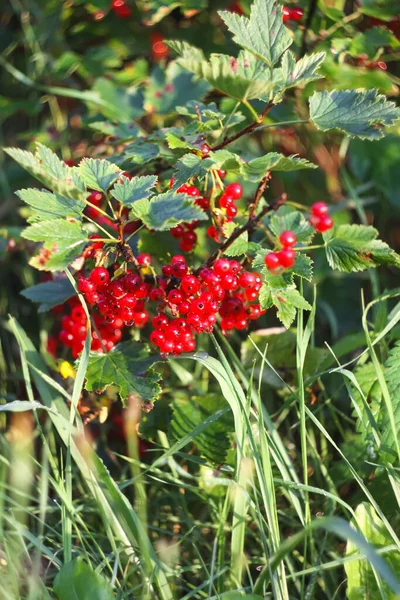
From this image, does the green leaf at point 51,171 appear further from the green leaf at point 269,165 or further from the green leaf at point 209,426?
the green leaf at point 209,426

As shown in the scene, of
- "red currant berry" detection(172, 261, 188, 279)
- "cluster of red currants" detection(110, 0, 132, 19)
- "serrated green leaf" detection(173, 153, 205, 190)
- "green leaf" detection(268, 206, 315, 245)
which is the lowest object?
"red currant berry" detection(172, 261, 188, 279)

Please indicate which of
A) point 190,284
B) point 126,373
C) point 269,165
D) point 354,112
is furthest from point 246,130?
point 126,373

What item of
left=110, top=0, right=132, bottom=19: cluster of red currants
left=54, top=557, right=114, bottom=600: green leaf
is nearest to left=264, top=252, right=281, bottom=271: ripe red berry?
left=54, top=557, right=114, bottom=600: green leaf

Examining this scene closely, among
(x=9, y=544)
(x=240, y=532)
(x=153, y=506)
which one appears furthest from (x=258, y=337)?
(x=9, y=544)

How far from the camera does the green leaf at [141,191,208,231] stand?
3.49 feet

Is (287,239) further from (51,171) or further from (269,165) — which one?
(51,171)

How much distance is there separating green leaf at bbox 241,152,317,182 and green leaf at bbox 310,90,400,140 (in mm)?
87

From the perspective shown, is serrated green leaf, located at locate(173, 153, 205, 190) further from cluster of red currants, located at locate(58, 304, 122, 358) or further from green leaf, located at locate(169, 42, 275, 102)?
cluster of red currants, located at locate(58, 304, 122, 358)

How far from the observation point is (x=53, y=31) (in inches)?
89.0

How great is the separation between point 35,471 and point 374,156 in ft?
4.82

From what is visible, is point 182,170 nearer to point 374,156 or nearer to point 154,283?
Answer: point 154,283

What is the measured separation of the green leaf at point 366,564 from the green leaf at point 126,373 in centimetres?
44

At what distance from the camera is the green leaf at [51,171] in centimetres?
105

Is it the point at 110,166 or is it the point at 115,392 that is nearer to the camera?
the point at 110,166
